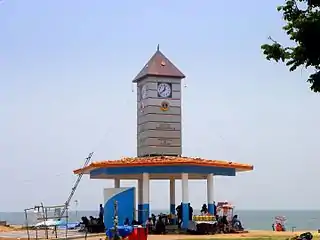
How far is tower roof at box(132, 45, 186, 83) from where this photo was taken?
40312 mm

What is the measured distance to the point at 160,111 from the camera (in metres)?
40.2

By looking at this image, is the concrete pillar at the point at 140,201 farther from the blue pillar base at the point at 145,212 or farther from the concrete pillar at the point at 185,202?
the concrete pillar at the point at 185,202

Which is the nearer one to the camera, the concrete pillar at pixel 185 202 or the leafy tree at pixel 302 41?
the leafy tree at pixel 302 41

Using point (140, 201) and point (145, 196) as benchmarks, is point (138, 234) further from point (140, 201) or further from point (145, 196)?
point (140, 201)

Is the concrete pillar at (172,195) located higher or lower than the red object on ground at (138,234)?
higher

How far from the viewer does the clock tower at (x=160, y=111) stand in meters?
40.1

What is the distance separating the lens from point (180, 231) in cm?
3631

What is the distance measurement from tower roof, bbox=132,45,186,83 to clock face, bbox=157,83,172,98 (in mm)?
577

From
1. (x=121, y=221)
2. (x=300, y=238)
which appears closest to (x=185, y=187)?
(x=121, y=221)

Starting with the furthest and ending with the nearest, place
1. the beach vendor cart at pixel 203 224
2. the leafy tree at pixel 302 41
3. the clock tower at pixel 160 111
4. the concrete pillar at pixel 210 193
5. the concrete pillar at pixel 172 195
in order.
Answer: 1. the concrete pillar at pixel 172 195
2. the clock tower at pixel 160 111
3. the concrete pillar at pixel 210 193
4. the beach vendor cart at pixel 203 224
5. the leafy tree at pixel 302 41

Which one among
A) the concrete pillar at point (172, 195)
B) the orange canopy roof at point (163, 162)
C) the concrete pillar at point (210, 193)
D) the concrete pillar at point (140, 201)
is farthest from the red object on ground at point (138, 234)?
the concrete pillar at point (172, 195)

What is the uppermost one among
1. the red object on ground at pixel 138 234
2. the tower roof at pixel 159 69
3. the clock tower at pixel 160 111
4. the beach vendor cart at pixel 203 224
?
the tower roof at pixel 159 69

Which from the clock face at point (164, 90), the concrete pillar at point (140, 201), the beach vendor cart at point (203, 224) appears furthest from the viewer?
the clock face at point (164, 90)

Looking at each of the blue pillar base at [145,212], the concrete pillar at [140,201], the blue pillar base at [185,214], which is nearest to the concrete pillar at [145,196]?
the blue pillar base at [145,212]
